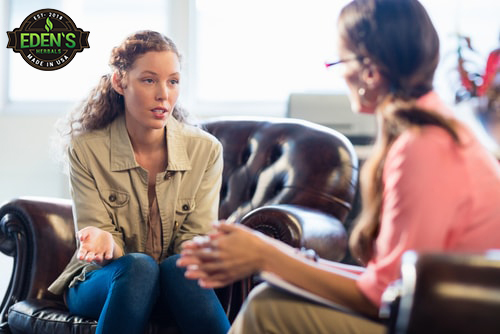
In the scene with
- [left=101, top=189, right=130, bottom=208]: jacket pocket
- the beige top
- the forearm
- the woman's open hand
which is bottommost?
the beige top

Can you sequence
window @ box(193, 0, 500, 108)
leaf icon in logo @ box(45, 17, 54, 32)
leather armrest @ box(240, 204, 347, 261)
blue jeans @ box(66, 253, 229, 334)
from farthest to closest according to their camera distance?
leaf icon in logo @ box(45, 17, 54, 32), window @ box(193, 0, 500, 108), leather armrest @ box(240, 204, 347, 261), blue jeans @ box(66, 253, 229, 334)

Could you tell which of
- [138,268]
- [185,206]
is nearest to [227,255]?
[138,268]

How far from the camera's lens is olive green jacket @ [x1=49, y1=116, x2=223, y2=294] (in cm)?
238

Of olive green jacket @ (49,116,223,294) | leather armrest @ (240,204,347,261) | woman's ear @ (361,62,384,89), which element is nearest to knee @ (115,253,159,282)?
olive green jacket @ (49,116,223,294)

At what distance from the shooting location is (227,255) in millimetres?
1343

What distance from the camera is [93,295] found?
7.30 feet

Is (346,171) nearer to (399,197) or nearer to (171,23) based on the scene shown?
(399,197)

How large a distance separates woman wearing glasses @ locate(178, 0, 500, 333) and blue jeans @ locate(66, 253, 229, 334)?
28.0 inches

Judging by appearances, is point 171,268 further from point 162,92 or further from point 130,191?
point 162,92

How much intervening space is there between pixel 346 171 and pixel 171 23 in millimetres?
1854

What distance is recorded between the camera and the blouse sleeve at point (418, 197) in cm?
122

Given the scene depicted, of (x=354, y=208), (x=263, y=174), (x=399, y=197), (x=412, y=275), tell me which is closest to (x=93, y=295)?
(x=263, y=174)

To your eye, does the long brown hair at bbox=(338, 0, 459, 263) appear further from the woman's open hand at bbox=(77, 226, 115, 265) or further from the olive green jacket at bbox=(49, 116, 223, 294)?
the olive green jacket at bbox=(49, 116, 223, 294)

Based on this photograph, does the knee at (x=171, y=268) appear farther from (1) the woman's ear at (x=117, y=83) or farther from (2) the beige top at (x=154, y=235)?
(1) the woman's ear at (x=117, y=83)
